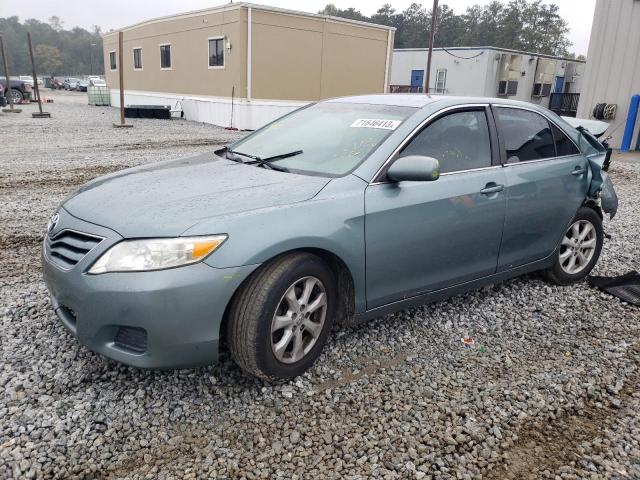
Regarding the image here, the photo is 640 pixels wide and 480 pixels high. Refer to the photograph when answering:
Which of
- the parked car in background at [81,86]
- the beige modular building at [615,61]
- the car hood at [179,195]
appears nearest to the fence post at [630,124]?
the beige modular building at [615,61]

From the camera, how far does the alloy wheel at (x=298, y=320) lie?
9.27 ft

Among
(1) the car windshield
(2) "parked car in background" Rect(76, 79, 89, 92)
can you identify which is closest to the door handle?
(1) the car windshield

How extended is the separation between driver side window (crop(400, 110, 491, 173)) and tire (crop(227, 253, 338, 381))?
103 centimetres

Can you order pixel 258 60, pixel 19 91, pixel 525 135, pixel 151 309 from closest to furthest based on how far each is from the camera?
pixel 151 309 < pixel 525 135 < pixel 258 60 < pixel 19 91

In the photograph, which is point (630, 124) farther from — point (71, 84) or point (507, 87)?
point (71, 84)

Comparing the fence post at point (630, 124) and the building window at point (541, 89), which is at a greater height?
the building window at point (541, 89)

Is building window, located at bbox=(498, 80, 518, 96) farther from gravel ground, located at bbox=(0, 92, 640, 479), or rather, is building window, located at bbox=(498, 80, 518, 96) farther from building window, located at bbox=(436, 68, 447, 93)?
gravel ground, located at bbox=(0, 92, 640, 479)

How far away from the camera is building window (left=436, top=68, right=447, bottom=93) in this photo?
107ft

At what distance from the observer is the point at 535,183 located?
13.1 feet

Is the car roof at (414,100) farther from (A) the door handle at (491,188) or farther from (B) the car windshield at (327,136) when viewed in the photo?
(A) the door handle at (491,188)

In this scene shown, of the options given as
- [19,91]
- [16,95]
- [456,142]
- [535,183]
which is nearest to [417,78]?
[19,91]

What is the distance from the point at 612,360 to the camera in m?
3.41

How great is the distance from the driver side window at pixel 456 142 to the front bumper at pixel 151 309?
1.52 meters

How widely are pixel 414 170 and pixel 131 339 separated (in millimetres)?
1786
